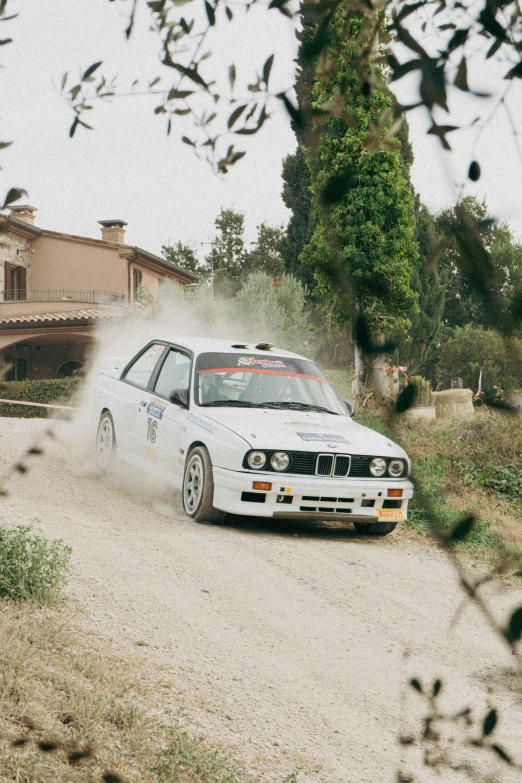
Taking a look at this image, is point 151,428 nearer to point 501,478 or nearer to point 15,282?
point 501,478

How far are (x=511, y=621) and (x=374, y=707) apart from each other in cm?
343

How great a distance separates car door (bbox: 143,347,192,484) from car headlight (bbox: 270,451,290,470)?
1.06m

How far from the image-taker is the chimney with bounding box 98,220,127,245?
38.8m

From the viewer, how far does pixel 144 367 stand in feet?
34.6

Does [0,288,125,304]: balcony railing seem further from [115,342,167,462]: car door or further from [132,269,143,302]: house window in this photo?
[115,342,167,462]: car door

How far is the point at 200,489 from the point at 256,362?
1831 mm

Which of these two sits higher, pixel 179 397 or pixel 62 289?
pixel 62 289

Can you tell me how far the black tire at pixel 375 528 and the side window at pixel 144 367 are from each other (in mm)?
2770

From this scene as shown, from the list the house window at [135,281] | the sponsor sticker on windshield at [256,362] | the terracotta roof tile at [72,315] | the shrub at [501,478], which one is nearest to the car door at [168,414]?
the sponsor sticker on windshield at [256,362]

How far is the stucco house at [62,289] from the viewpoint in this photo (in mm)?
32656

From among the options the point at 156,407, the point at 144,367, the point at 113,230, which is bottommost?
the point at 156,407

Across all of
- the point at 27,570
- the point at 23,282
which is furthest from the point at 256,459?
the point at 23,282

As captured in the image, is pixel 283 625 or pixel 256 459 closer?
pixel 283 625

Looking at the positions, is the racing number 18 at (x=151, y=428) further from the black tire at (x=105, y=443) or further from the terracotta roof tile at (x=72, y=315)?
the terracotta roof tile at (x=72, y=315)
